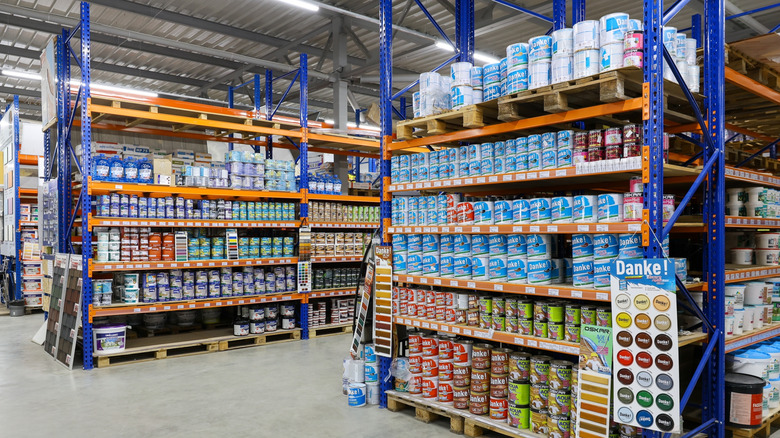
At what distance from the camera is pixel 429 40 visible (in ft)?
38.4

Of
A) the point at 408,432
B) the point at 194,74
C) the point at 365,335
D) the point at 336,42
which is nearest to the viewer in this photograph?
the point at 408,432

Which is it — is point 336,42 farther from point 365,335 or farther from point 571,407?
point 571,407

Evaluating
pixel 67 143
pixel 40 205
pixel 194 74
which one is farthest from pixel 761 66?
pixel 194 74

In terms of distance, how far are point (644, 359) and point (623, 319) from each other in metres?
0.26

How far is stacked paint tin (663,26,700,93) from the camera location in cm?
365

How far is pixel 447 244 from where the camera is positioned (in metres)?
4.82

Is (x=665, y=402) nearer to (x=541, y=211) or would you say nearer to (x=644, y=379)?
(x=644, y=379)

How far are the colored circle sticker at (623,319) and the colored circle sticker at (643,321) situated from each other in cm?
4

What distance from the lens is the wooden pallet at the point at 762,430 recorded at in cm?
405

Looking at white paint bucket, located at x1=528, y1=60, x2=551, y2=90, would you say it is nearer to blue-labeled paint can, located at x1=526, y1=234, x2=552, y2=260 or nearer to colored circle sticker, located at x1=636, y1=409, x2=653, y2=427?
blue-labeled paint can, located at x1=526, y1=234, x2=552, y2=260

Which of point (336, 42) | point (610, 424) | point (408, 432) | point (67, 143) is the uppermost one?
point (336, 42)

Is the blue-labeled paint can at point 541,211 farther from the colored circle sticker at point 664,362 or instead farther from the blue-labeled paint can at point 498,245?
the colored circle sticker at point 664,362

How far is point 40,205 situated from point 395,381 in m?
7.15

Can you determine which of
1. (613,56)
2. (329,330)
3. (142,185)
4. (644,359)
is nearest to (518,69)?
(613,56)
